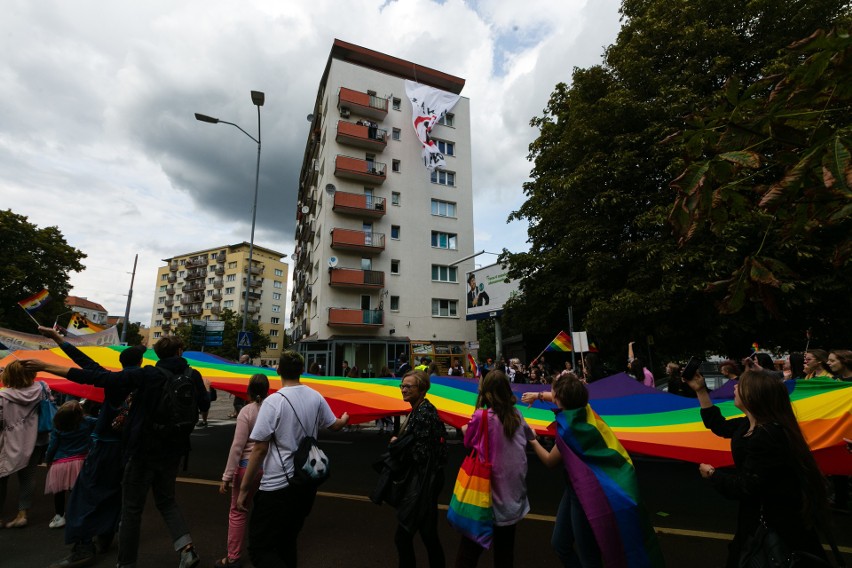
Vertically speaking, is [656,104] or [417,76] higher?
[417,76]

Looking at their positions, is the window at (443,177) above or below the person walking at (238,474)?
above

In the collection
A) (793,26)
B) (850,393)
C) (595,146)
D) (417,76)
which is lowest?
(850,393)

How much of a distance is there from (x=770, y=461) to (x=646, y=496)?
4.39 metres

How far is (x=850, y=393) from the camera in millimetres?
4199

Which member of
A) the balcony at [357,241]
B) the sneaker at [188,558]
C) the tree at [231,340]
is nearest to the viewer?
the sneaker at [188,558]

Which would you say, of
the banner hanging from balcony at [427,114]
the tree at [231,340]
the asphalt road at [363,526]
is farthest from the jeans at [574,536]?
the tree at [231,340]

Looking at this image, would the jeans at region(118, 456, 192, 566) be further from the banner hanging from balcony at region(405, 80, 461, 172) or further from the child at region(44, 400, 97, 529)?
the banner hanging from balcony at region(405, 80, 461, 172)

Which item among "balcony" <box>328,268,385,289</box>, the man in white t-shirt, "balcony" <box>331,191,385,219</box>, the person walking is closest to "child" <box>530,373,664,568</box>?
the man in white t-shirt

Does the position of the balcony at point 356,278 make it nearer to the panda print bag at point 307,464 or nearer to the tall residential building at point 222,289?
the panda print bag at point 307,464

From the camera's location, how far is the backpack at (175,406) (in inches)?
147

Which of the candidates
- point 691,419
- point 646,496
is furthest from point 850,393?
point 646,496

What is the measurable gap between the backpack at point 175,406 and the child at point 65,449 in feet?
5.58

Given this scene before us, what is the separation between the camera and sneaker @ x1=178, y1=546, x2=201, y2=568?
3.72 meters

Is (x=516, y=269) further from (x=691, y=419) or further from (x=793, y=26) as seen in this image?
(x=691, y=419)
